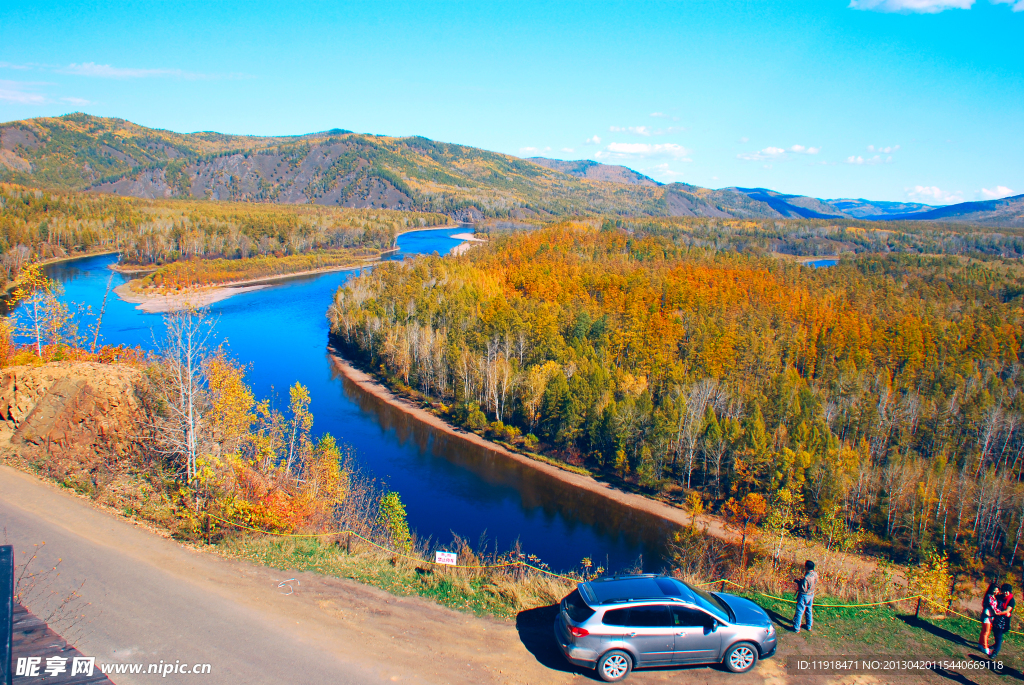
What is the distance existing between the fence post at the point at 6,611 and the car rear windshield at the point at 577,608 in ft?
24.7

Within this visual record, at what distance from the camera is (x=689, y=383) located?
48.3 m

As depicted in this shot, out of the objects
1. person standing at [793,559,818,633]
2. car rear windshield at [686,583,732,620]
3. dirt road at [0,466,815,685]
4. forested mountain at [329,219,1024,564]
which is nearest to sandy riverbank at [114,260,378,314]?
forested mountain at [329,219,1024,564]

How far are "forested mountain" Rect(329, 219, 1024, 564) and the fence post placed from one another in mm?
31077

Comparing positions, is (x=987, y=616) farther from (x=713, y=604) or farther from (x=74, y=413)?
(x=74, y=413)

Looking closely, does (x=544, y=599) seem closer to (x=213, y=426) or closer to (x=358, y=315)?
(x=213, y=426)

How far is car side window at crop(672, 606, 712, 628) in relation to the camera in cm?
972

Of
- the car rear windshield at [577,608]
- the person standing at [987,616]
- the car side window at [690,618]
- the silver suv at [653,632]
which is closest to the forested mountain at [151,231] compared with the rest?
the car rear windshield at [577,608]

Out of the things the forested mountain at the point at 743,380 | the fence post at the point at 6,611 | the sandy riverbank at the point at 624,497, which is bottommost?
the sandy riverbank at the point at 624,497

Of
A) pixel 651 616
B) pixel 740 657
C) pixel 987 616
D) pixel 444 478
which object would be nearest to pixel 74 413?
pixel 651 616

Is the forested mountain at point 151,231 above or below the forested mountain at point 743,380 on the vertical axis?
above

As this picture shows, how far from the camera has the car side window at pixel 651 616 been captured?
9.61 m

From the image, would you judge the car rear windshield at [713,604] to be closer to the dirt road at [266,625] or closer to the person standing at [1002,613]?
the dirt road at [266,625]

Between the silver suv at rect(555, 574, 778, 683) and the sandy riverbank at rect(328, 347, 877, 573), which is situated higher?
the silver suv at rect(555, 574, 778, 683)

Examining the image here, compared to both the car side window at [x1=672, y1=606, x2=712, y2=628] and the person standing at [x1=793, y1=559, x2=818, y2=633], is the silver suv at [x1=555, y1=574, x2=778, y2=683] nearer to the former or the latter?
the car side window at [x1=672, y1=606, x2=712, y2=628]
